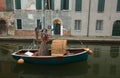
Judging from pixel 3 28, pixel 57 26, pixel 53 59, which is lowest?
pixel 53 59

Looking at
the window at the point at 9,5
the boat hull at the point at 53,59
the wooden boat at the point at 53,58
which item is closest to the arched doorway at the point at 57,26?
the window at the point at 9,5

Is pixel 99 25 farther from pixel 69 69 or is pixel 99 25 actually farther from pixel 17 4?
pixel 69 69

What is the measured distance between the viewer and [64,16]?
25.2 m

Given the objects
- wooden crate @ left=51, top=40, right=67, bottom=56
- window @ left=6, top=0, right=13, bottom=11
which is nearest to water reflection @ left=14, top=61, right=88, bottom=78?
wooden crate @ left=51, top=40, right=67, bottom=56

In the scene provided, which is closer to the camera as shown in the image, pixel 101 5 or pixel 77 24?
pixel 101 5

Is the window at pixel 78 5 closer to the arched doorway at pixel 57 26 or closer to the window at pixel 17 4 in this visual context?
the arched doorway at pixel 57 26

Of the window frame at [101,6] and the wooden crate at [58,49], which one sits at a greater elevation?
the window frame at [101,6]

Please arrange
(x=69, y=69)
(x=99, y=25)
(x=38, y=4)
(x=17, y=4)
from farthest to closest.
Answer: (x=17, y=4)
(x=38, y=4)
(x=99, y=25)
(x=69, y=69)

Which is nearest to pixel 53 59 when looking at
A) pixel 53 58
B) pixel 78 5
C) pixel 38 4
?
pixel 53 58

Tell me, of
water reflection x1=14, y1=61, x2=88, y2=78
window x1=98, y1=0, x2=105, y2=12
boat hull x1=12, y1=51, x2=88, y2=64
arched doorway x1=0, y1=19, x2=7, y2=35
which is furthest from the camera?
arched doorway x1=0, y1=19, x2=7, y2=35

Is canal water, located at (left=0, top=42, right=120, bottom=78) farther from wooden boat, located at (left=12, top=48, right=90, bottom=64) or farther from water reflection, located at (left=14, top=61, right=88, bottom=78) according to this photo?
wooden boat, located at (left=12, top=48, right=90, bottom=64)

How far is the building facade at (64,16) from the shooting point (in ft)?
80.4

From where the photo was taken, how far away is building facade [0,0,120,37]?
24.5 meters

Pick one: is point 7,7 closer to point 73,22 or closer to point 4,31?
point 4,31
